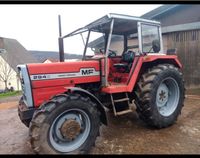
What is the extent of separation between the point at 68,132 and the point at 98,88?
4.11 ft

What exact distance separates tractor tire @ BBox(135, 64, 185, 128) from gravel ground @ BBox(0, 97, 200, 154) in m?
0.25

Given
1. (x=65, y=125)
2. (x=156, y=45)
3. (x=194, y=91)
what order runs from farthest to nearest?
1. (x=194, y=91)
2. (x=156, y=45)
3. (x=65, y=125)

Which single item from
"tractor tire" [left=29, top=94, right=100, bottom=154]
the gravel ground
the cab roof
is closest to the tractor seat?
the cab roof

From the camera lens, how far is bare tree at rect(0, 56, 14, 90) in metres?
22.6

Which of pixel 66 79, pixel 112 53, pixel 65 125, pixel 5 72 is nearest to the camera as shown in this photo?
pixel 65 125

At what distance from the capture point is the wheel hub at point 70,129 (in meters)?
3.38

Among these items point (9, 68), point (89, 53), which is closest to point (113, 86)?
point (89, 53)

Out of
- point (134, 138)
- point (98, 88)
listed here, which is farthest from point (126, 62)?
A: point (134, 138)

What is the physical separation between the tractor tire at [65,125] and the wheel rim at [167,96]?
1751 mm

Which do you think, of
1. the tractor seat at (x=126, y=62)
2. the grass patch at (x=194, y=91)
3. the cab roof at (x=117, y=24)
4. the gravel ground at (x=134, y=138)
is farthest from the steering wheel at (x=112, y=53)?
the grass patch at (x=194, y=91)

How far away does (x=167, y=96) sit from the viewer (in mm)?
4930

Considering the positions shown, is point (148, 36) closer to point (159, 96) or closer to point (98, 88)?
point (159, 96)

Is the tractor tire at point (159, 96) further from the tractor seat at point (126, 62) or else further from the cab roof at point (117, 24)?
the cab roof at point (117, 24)

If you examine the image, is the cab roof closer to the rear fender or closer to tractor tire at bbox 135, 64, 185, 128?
tractor tire at bbox 135, 64, 185, 128
